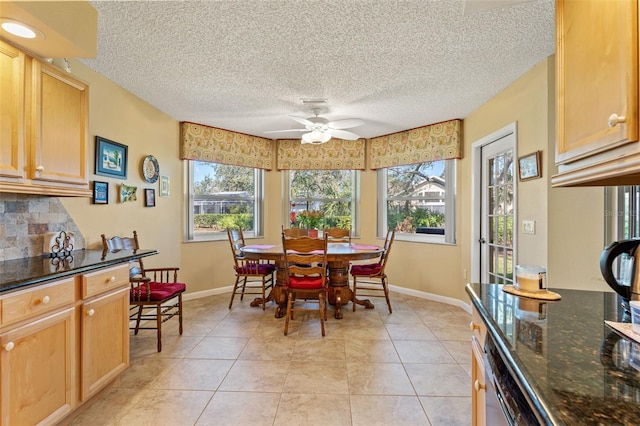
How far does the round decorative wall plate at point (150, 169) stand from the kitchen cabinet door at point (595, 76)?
145 inches

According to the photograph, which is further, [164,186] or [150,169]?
[164,186]

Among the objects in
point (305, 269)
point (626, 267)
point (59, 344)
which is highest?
point (626, 267)

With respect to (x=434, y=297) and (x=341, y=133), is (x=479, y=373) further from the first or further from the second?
(x=434, y=297)

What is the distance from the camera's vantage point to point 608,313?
113 cm

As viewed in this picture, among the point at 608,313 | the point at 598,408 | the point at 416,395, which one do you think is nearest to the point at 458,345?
the point at 416,395

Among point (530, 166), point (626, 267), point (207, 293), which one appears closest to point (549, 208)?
point (530, 166)

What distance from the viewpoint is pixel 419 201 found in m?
4.65

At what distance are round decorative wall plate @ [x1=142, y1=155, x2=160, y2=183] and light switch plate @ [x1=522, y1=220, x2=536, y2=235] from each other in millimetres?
3897

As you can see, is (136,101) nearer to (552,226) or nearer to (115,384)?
(115,384)

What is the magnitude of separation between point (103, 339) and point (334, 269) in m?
2.41

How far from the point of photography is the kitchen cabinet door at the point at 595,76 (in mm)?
768

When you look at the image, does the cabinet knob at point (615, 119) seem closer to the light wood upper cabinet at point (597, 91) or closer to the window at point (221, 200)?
the light wood upper cabinet at point (597, 91)

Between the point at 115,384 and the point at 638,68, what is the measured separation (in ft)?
9.95

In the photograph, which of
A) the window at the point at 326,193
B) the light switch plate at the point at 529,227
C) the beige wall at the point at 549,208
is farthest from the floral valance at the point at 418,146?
the light switch plate at the point at 529,227
